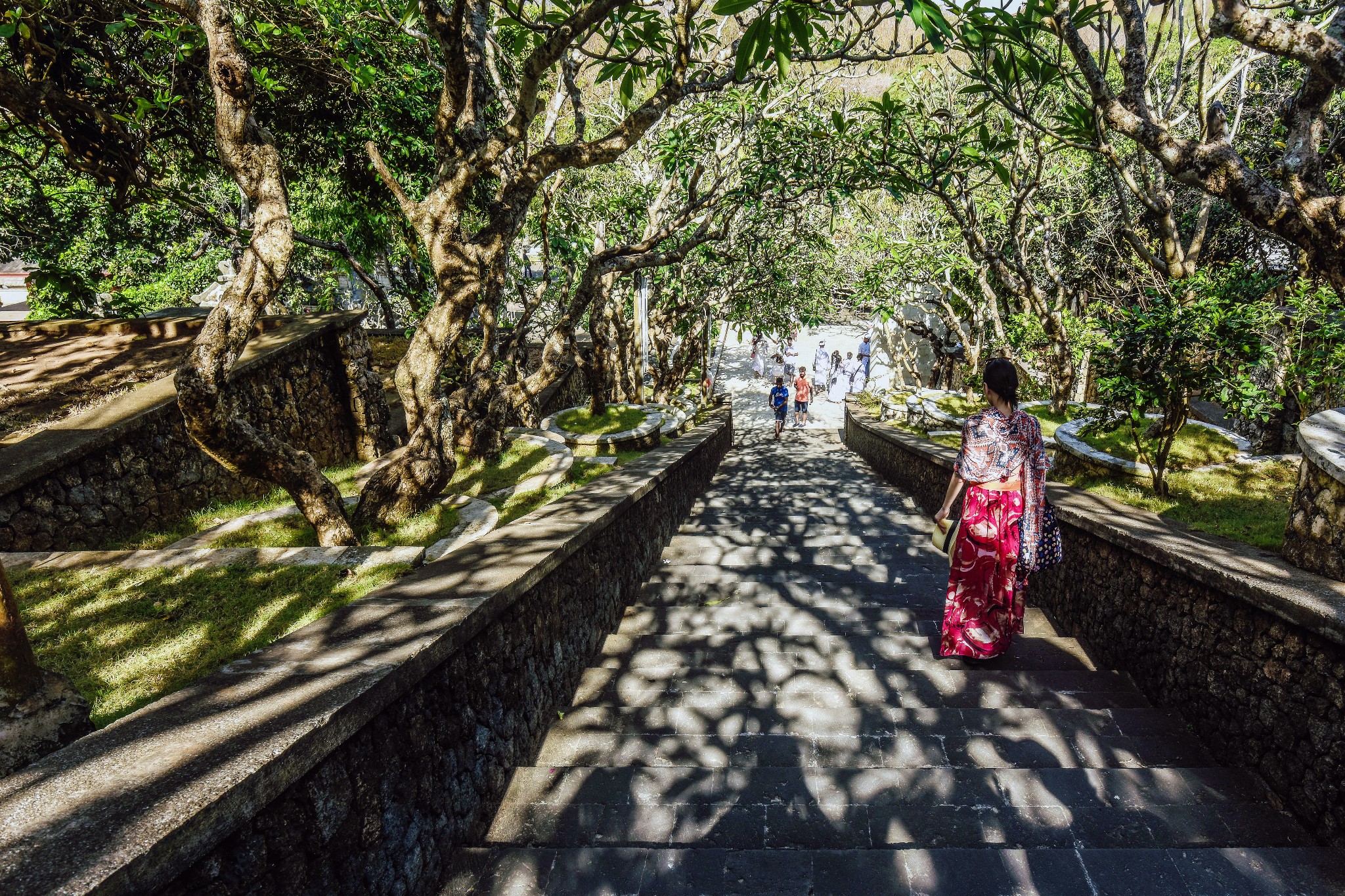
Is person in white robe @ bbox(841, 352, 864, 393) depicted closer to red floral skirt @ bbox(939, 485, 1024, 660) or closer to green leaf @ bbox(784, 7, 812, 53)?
red floral skirt @ bbox(939, 485, 1024, 660)

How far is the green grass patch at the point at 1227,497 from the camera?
4.21m

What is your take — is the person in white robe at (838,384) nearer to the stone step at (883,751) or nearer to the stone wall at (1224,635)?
the stone wall at (1224,635)

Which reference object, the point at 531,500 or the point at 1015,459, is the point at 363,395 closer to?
the point at 531,500

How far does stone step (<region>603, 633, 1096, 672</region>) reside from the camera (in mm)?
4023

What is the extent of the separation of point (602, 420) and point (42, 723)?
29.1 feet

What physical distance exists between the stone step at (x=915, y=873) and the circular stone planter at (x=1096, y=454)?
13.6ft

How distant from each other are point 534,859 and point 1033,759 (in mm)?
2166

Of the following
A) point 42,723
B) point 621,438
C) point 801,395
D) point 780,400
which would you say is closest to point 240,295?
point 42,723

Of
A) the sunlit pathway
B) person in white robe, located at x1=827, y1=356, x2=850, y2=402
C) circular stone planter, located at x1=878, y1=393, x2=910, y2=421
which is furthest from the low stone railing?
person in white robe, located at x1=827, y1=356, x2=850, y2=402

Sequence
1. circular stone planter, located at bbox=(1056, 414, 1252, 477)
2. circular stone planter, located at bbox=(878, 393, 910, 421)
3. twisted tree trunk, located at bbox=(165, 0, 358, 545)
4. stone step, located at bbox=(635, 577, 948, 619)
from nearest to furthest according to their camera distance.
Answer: twisted tree trunk, located at bbox=(165, 0, 358, 545), stone step, located at bbox=(635, 577, 948, 619), circular stone planter, located at bbox=(1056, 414, 1252, 477), circular stone planter, located at bbox=(878, 393, 910, 421)

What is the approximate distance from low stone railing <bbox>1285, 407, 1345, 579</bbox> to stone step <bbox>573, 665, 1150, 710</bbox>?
1.08 metres

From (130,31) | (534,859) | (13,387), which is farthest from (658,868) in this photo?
(130,31)

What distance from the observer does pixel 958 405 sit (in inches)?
529

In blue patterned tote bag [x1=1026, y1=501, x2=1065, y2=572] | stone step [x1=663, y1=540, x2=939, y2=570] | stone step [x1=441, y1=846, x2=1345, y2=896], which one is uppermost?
blue patterned tote bag [x1=1026, y1=501, x2=1065, y2=572]
